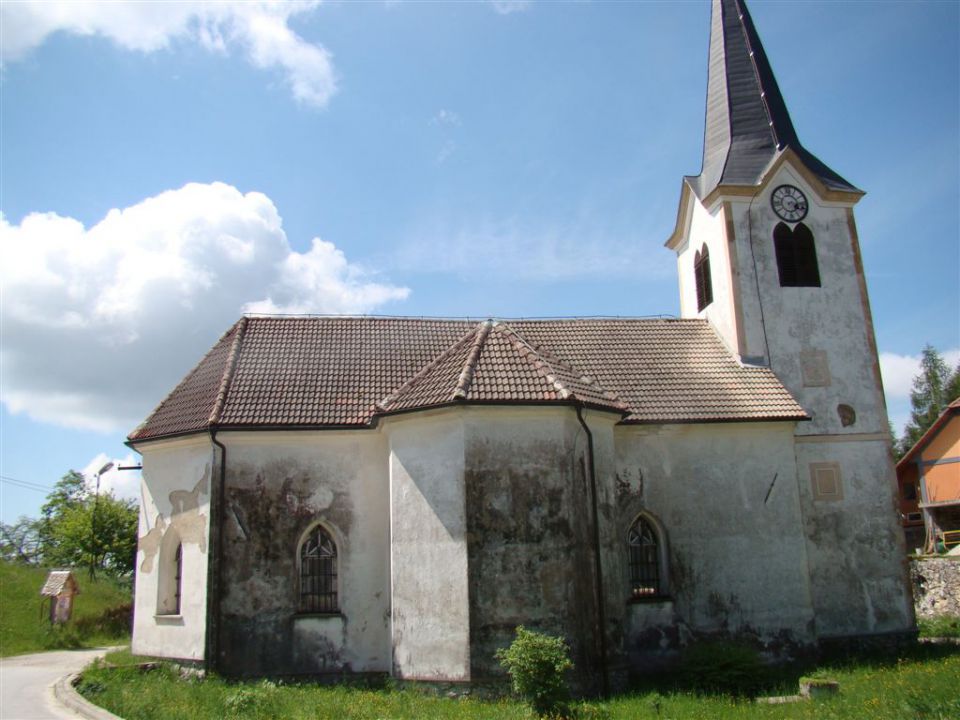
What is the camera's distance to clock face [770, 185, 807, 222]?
21.5 meters

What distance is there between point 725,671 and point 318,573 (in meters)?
8.75

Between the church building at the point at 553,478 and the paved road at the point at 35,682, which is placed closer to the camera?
the paved road at the point at 35,682

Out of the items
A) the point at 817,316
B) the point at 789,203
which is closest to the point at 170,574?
the point at 817,316

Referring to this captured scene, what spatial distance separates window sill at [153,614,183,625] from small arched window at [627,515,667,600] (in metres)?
9.99

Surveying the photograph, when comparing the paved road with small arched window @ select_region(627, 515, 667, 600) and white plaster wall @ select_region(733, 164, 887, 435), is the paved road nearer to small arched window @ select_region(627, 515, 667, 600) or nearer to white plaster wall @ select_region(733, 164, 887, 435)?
small arched window @ select_region(627, 515, 667, 600)

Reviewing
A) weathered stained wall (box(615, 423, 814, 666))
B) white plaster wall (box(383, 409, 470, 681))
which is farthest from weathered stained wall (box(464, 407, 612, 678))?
weathered stained wall (box(615, 423, 814, 666))

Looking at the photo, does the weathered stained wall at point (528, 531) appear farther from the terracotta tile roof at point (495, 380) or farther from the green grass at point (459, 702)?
the green grass at point (459, 702)

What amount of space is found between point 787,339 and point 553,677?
1232 cm

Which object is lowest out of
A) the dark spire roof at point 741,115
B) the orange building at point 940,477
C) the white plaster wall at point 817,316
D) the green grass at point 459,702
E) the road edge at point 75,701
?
the green grass at point 459,702

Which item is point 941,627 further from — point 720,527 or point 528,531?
point 528,531

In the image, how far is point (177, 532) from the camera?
1745 centimetres

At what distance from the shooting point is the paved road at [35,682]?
12766 millimetres

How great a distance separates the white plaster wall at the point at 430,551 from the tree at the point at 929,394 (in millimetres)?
53329

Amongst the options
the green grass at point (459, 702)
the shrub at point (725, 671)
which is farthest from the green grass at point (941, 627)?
the shrub at point (725, 671)
